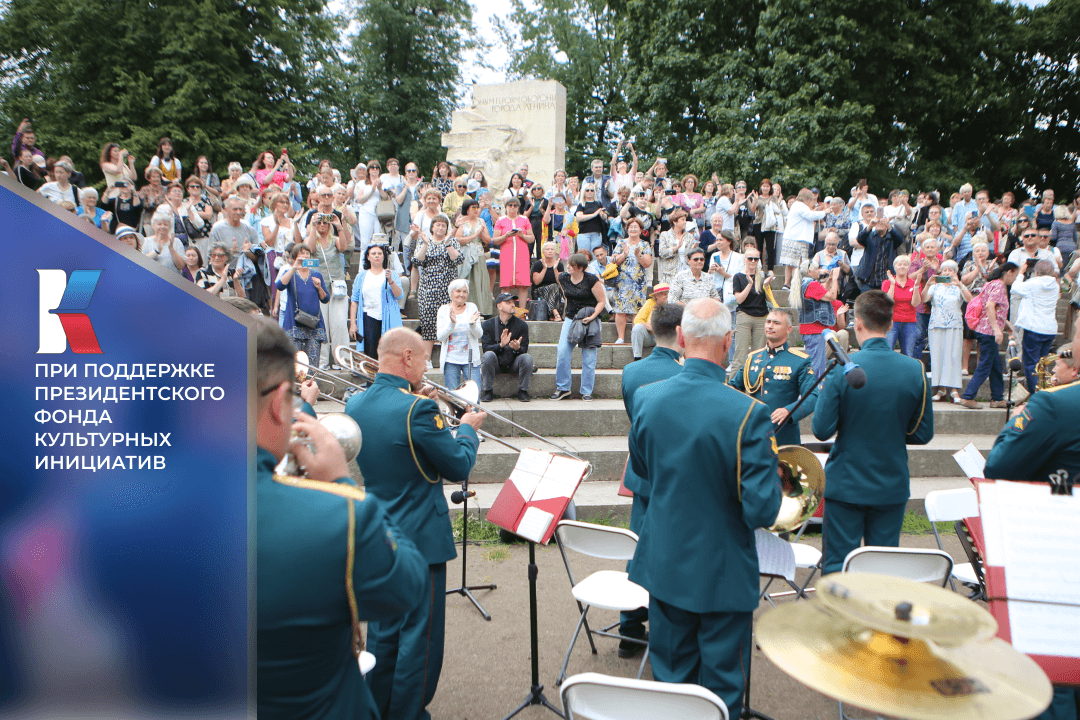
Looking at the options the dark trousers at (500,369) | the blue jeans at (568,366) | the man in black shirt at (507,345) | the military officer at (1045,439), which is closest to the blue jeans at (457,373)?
the dark trousers at (500,369)

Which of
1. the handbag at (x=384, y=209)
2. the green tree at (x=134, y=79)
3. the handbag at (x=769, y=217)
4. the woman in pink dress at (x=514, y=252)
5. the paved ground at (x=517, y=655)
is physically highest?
the green tree at (x=134, y=79)

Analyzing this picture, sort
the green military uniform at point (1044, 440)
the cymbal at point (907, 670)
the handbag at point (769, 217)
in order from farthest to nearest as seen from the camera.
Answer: the handbag at point (769, 217) → the green military uniform at point (1044, 440) → the cymbal at point (907, 670)

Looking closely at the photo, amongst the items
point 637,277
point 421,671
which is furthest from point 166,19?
point 421,671

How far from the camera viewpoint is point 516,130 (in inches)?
709

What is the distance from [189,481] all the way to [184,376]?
206mm

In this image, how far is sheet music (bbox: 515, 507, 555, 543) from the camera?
367cm

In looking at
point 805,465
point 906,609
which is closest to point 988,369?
point 805,465

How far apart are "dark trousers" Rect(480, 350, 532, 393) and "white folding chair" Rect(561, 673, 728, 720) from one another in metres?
6.70

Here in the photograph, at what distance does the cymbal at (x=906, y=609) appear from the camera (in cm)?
142

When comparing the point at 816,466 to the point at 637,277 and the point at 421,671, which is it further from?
the point at 637,277

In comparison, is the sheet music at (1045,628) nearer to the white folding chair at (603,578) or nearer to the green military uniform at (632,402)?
the white folding chair at (603,578)

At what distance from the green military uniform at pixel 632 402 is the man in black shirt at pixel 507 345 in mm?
4365

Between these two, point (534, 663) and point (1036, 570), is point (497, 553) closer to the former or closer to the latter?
point (534, 663)
